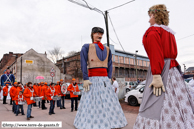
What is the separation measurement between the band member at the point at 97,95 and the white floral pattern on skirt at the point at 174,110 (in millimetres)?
1297

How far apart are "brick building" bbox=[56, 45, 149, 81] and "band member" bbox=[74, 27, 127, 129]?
30.5m

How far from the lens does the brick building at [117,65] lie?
122ft

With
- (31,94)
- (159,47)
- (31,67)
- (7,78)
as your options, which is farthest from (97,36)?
(31,67)

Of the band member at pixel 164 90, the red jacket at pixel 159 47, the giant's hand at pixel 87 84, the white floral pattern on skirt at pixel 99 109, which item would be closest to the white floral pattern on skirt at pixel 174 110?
the band member at pixel 164 90

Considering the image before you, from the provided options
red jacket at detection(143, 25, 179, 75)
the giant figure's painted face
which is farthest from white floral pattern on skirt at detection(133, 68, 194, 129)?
the giant figure's painted face

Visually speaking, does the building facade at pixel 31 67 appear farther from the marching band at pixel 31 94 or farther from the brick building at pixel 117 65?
the marching band at pixel 31 94

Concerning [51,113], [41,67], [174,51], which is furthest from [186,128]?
[41,67]

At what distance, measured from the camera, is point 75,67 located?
37312 millimetres

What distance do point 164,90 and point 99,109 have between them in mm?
1681

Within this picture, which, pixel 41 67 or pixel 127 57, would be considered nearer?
pixel 41 67

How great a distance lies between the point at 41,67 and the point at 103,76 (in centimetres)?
3211

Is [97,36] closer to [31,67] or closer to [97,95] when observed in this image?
[97,95]

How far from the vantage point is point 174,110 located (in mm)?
1832

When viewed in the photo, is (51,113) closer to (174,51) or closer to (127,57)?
(174,51)
